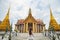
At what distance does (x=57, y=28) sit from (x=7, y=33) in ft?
17.0

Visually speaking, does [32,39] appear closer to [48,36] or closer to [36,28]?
[48,36]

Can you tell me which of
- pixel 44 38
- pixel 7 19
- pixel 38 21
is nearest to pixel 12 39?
pixel 44 38

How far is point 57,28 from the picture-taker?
52.2 ft

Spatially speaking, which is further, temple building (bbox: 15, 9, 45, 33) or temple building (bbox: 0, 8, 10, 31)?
temple building (bbox: 15, 9, 45, 33)

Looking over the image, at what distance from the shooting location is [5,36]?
42.8ft

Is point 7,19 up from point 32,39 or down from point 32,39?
up

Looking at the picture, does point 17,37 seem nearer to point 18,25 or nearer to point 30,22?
point 30,22

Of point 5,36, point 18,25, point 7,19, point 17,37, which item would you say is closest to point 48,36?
point 17,37

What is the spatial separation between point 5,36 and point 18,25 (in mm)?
7627

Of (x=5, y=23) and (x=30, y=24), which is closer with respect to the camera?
(x=5, y=23)

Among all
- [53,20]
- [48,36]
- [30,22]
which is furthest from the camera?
[30,22]

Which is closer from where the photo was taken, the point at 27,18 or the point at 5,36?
the point at 5,36

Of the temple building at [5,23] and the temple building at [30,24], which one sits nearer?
the temple building at [5,23]

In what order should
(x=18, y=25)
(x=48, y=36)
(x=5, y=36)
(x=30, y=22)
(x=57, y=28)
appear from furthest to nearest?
(x=18, y=25) < (x=30, y=22) < (x=57, y=28) < (x=48, y=36) < (x=5, y=36)
